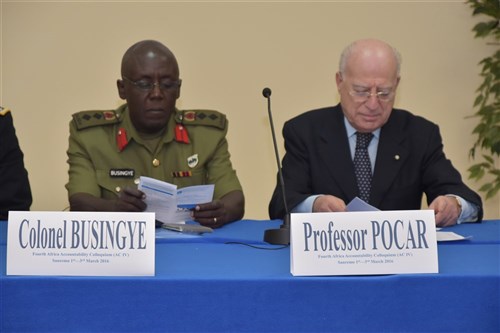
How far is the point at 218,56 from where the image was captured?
4.06 m

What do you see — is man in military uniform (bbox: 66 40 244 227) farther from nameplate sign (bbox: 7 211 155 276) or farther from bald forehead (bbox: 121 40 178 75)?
nameplate sign (bbox: 7 211 155 276)

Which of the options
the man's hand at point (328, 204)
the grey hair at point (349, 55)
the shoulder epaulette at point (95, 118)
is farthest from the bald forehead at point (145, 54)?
the man's hand at point (328, 204)

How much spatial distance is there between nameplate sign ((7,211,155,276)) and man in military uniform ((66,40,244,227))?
1138 mm

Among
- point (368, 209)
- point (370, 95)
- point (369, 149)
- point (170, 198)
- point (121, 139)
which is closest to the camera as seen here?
point (368, 209)

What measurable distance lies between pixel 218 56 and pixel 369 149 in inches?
58.0

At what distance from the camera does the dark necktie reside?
109 inches

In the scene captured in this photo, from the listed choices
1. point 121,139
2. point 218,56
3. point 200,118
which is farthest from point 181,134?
point 218,56

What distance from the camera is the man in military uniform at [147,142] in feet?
9.52

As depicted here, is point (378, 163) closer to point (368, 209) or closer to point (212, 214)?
point (212, 214)

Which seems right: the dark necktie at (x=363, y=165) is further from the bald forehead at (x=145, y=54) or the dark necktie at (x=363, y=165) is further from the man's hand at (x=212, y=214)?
the bald forehead at (x=145, y=54)

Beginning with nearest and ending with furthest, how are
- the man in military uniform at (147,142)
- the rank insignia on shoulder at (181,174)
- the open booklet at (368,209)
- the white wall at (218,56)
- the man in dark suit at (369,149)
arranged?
the open booklet at (368,209)
the man in dark suit at (369,149)
the man in military uniform at (147,142)
the rank insignia on shoulder at (181,174)
the white wall at (218,56)

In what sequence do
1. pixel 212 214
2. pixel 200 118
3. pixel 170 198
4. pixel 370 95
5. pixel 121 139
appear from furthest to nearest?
pixel 200 118, pixel 121 139, pixel 370 95, pixel 212 214, pixel 170 198

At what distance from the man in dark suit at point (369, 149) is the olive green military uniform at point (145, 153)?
32 cm

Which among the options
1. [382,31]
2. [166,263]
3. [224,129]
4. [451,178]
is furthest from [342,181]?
[382,31]
